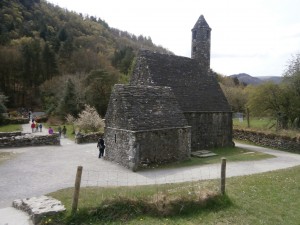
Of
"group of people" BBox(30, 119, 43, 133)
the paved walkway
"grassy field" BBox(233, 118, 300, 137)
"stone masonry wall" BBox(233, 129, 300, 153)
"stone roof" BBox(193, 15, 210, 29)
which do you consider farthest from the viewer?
"group of people" BBox(30, 119, 43, 133)

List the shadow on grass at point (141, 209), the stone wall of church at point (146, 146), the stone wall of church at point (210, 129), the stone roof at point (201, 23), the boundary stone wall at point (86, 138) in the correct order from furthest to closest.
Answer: the stone roof at point (201, 23) < the boundary stone wall at point (86, 138) < the stone wall of church at point (210, 129) < the stone wall of church at point (146, 146) < the shadow on grass at point (141, 209)

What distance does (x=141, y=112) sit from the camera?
18.9m

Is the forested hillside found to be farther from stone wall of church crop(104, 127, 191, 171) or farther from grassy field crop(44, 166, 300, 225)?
grassy field crop(44, 166, 300, 225)

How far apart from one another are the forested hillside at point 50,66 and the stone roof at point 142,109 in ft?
91.0

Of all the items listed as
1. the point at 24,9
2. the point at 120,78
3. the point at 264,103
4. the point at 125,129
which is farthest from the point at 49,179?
the point at 24,9

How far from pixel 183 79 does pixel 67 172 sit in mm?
13717

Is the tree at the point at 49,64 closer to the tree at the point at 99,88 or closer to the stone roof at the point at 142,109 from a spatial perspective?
the tree at the point at 99,88

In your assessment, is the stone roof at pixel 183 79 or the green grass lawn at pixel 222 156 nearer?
the green grass lawn at pixel 222 156

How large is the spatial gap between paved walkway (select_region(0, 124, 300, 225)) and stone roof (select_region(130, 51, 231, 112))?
698 centimetres

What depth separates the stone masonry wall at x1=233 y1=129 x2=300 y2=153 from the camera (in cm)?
2760

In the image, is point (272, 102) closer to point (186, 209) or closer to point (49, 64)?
point (186, 209)

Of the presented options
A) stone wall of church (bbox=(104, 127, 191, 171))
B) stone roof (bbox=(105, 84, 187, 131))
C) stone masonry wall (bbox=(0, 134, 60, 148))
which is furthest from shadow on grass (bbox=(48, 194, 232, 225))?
stone masonry wall (bbox=(0, 134, 60, 148))

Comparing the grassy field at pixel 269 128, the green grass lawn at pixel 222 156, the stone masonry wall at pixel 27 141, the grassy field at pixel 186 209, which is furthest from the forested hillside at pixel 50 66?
the grassy field at pixel 186 209

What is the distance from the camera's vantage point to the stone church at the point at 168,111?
18.4 meters
